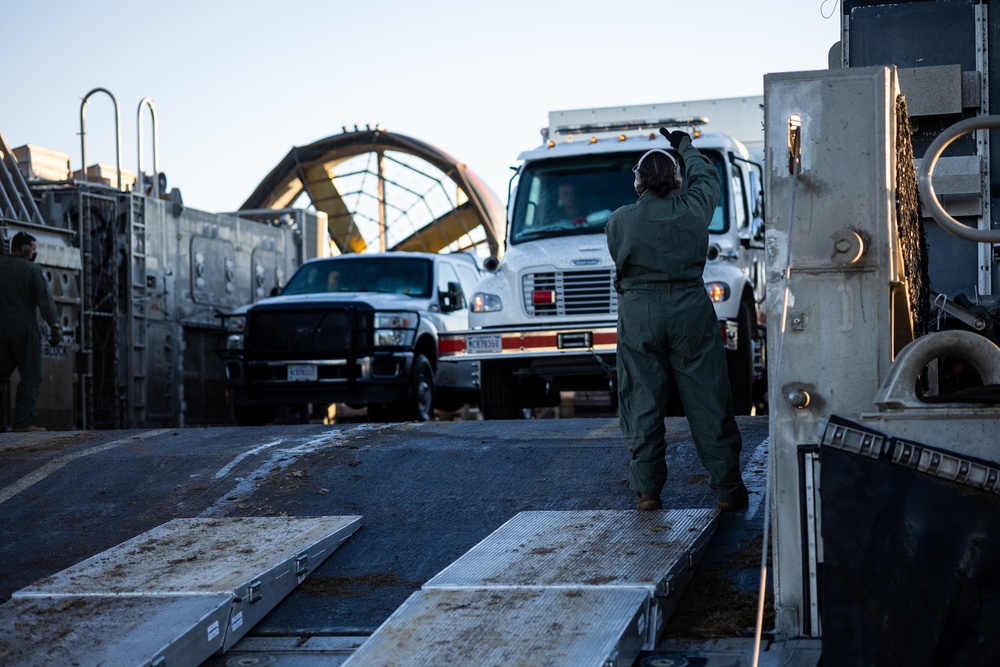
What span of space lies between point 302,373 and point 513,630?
924cm

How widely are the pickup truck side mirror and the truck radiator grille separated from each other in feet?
4.54

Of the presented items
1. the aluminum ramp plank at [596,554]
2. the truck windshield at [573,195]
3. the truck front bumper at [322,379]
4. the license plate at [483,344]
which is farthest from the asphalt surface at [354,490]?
the truck front bumper at [322,379]

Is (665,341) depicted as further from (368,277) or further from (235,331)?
(368,277)

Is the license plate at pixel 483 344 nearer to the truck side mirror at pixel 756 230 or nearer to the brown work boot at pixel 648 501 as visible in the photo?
the truck side mirror at pixel 756 230

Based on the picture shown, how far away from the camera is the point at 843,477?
3.71m

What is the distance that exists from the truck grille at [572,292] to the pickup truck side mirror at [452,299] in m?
2.85

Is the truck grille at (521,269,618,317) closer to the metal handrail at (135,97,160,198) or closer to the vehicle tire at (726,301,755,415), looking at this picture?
the vehicle tire at (726,301,755,415)

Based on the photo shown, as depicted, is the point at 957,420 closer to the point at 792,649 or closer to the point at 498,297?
the point at 792,649

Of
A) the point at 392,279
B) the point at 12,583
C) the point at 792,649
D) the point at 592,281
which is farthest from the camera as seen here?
the point at 392,279

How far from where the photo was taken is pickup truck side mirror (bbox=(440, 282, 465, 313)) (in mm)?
14250

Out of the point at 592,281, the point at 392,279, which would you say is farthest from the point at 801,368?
the point at 392,279

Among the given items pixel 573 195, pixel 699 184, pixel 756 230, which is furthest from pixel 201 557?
pixel 756 230

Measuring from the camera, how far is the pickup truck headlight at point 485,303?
11555 mm

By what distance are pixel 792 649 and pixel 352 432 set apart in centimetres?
493
